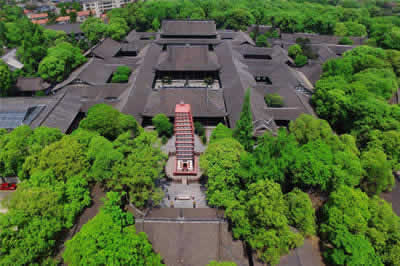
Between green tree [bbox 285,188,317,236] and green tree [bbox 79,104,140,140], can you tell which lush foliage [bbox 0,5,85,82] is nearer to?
green tree [bbox 79,104,140,140]

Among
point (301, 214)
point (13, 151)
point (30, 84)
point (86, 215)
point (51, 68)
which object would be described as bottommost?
point (86, 215)

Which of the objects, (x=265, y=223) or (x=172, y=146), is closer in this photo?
(x=265, y=223)

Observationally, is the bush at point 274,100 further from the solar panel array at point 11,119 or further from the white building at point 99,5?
the white building at point 99,5

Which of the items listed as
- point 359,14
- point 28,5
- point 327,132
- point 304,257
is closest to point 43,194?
point 304,257

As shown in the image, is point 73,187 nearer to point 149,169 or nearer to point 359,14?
point 149,169

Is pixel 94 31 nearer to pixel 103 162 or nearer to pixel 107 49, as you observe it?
pixel 107 49

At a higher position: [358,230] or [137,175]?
[137,175]

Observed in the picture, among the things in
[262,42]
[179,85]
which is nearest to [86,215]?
[179,85]

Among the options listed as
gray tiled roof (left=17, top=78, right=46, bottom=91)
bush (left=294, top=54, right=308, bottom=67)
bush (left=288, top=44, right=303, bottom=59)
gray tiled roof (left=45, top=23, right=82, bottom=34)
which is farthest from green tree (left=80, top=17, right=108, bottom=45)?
bush (left=294, top=54, right=308, bottom=67)
